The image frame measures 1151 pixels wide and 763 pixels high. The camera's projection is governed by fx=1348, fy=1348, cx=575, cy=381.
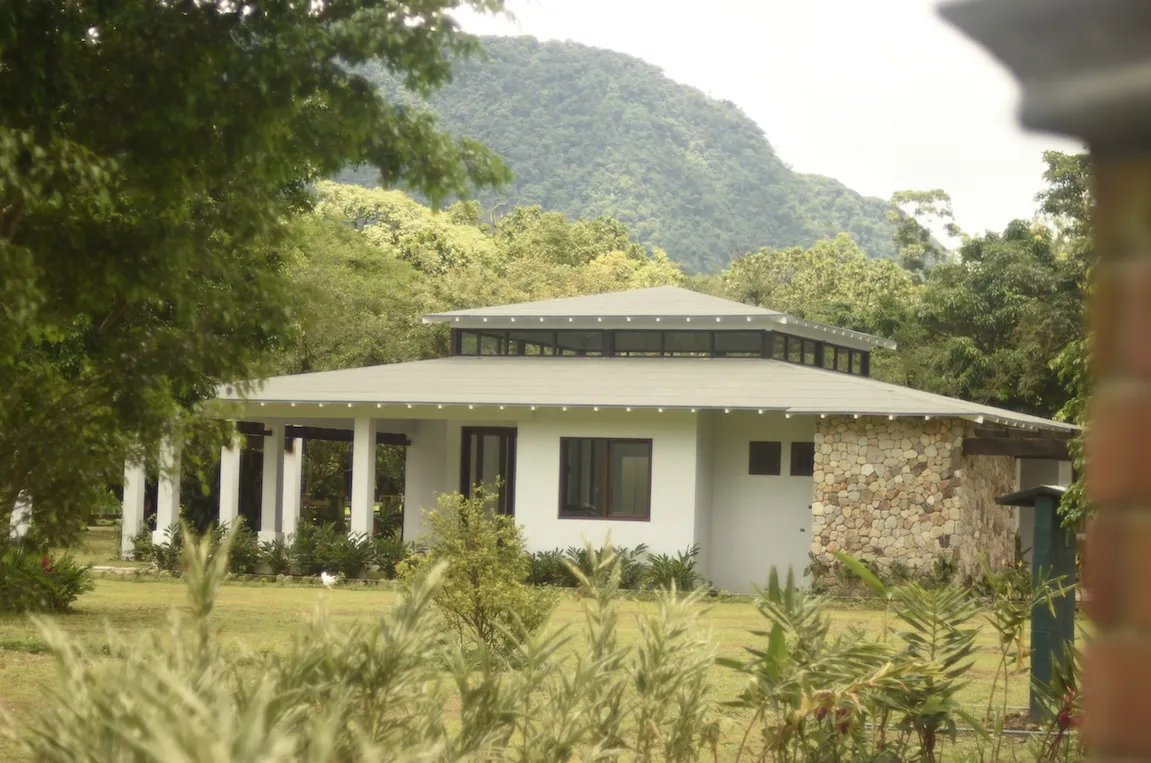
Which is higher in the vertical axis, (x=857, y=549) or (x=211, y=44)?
(x=211, y=44)

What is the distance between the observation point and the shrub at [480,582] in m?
13.4

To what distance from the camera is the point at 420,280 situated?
47875mm

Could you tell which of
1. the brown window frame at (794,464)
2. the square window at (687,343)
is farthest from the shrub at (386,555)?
the brown window frame at (794,464)

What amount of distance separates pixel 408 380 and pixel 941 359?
14539 mm

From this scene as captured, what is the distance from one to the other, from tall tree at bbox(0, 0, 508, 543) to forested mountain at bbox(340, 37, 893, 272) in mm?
89030

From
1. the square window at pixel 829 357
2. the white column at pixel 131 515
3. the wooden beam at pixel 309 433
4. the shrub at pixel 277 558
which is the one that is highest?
the square window at pixel 829 357

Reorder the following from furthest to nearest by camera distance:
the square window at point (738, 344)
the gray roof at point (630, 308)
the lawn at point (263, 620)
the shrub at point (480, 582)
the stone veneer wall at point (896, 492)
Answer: the square window at point (738, 344) → the gray roof at point (630, 308) → the stone veneer wall at point (896, 492) → the shrub at point (480, 582) → the lawn at point (263, 620)

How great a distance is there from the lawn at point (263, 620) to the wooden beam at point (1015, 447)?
3181 mm

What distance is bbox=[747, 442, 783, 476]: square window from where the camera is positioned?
77.3 feet

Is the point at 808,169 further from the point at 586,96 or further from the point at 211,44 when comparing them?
the point at 211,44

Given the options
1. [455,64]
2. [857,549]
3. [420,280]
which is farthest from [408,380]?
[420,280]

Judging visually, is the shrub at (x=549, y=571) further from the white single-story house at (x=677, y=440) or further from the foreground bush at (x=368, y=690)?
the foreground bush at (x=368, y=690)

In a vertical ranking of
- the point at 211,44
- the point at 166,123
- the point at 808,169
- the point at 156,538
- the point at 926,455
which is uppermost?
the point at 808,169

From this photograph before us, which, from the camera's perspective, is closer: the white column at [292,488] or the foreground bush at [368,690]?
the foreground bush at [368,690]
